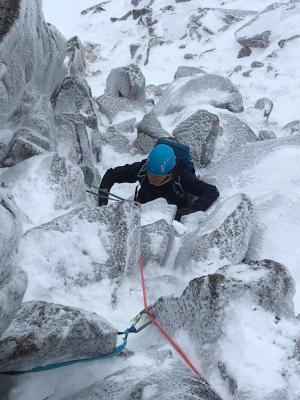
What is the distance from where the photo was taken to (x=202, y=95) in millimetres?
10531

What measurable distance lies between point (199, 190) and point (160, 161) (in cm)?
87

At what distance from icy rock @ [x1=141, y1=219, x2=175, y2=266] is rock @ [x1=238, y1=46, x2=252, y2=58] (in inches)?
533

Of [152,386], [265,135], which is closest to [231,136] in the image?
[265,135]

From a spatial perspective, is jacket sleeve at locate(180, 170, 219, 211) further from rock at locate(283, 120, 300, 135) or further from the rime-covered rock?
rock at locate(283, 120, 300, 135)

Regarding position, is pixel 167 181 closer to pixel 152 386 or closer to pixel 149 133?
pixel 149 133

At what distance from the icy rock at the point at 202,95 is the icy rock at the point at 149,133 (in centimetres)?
139

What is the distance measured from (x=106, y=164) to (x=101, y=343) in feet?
20.7

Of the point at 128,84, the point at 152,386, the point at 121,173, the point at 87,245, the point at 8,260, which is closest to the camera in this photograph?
the point at 8,260

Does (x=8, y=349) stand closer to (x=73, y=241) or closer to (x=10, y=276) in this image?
(x=10, y=276)

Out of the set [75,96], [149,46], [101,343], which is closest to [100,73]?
[149,46]

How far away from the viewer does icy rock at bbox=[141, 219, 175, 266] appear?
442cm

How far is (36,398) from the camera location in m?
2.42

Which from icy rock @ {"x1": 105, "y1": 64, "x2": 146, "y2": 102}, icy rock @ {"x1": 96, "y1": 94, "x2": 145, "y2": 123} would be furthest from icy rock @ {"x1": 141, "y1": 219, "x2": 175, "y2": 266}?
icy rock @ {"x1": 105, "y1": 64, "x2": 146, "y2": 102}

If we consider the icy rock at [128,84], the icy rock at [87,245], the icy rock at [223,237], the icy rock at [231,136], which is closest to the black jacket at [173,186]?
the icy rock at [223,237]
